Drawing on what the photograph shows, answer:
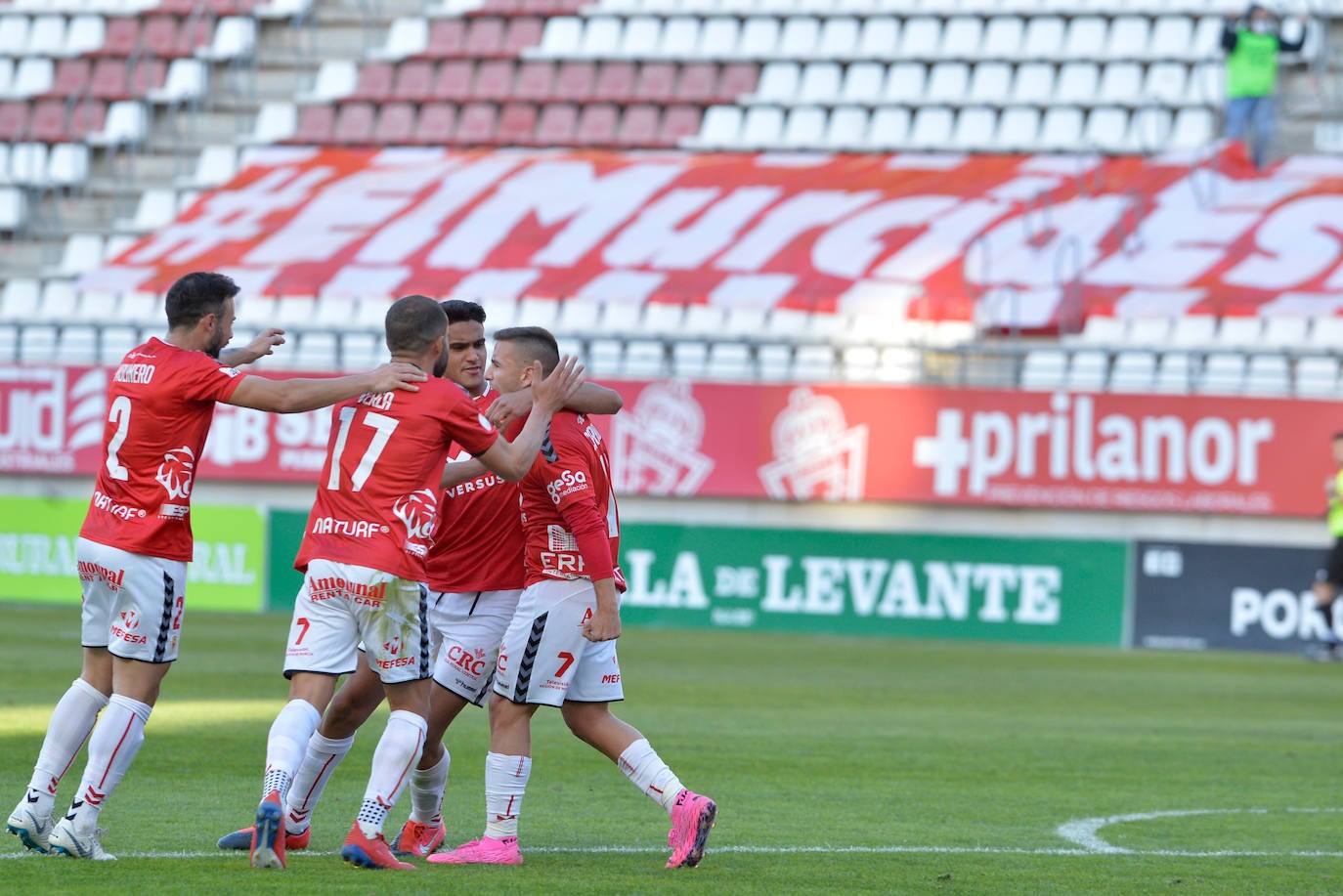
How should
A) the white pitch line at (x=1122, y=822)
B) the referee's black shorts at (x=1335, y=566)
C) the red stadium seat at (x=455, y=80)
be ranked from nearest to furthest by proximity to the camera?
1. the white pitch line at (x=1122, y=822)
2. the referee's black shorts at (x=1335, y=566)
3. the red stadium seat at (x=455, y=80)

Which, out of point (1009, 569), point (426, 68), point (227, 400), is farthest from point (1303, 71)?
point (227, 400)

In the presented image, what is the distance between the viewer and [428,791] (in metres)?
7.34

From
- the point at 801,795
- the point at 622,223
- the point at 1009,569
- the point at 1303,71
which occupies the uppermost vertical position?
the point at 1303,71

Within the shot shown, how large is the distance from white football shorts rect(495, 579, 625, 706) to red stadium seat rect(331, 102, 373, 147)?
25436mm

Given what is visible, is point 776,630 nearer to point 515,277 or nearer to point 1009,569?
point 1009,569

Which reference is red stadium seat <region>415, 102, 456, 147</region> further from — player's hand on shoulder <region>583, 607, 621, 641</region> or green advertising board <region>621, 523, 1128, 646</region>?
player's hand on shoulder <region>583, 607, 621, 641</region>

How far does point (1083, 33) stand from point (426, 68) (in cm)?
1017

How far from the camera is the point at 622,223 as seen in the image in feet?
90.1

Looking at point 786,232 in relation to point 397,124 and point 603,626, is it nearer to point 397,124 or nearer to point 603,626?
point 397,124

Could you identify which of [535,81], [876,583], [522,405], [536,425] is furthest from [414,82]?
[536,425]

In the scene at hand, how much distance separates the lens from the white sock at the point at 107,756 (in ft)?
21.9

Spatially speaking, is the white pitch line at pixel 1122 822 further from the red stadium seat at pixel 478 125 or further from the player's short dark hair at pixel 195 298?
the red stadium seat at pixel 478 125

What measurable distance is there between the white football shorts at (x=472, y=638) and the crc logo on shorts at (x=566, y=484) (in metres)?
0.67

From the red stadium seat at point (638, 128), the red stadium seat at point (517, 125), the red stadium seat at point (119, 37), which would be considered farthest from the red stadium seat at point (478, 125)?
the red stadium seat at point (119, 37)
